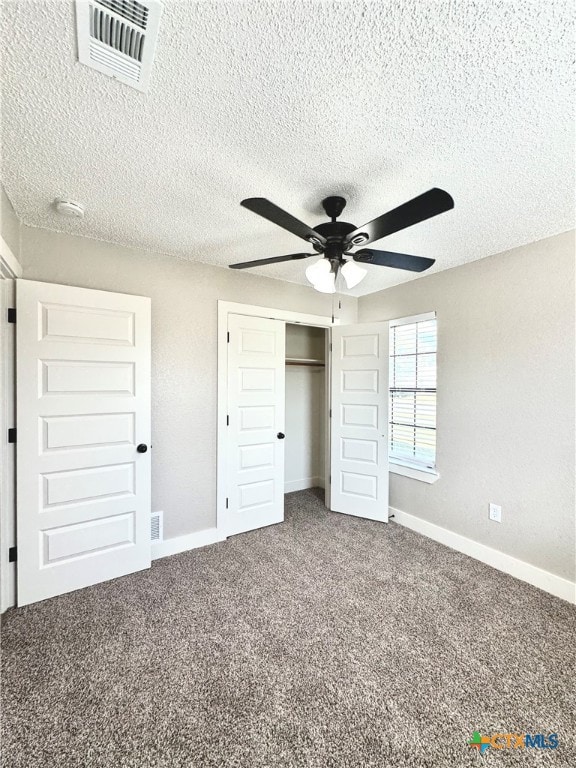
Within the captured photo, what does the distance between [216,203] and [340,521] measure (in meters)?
3.16

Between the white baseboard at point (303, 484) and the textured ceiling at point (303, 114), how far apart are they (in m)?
3.38

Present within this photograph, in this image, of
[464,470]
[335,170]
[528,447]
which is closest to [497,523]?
[464,470]

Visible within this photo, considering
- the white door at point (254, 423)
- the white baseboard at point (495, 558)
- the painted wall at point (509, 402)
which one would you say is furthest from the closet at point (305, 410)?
the painted wall at point (509, 402)

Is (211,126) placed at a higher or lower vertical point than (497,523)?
higher

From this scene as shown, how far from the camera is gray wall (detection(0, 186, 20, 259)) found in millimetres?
1859

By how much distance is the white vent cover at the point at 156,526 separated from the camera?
2.73 m

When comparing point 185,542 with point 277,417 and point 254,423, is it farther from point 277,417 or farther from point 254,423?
point 277,417

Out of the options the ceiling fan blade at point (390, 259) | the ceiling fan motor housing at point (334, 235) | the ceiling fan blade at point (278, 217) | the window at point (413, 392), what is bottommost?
the window at point (413, 392)

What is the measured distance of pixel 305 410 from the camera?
4.66 meters

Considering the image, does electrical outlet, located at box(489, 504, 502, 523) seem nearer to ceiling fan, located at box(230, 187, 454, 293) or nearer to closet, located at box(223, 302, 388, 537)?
closet, located at box(223, 302, 388, 537)

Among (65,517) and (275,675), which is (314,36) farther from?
(65,517)

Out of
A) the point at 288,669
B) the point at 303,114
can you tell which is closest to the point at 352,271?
the point at 303,114

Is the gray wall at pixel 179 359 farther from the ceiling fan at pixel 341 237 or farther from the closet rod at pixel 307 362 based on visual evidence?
the closet rod at pixel 307 362

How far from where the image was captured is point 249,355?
10.6 feet
